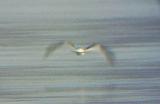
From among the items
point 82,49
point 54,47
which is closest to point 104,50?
point 82,49

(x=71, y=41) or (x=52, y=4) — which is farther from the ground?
(x=52, y=4)

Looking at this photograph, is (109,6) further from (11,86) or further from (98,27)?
(11,86)

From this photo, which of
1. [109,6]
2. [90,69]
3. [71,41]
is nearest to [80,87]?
[90,69]

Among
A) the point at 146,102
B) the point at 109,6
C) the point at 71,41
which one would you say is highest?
the point at 109,6

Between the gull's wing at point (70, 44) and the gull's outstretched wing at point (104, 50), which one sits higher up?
the gull's wing at point (70, 44)
